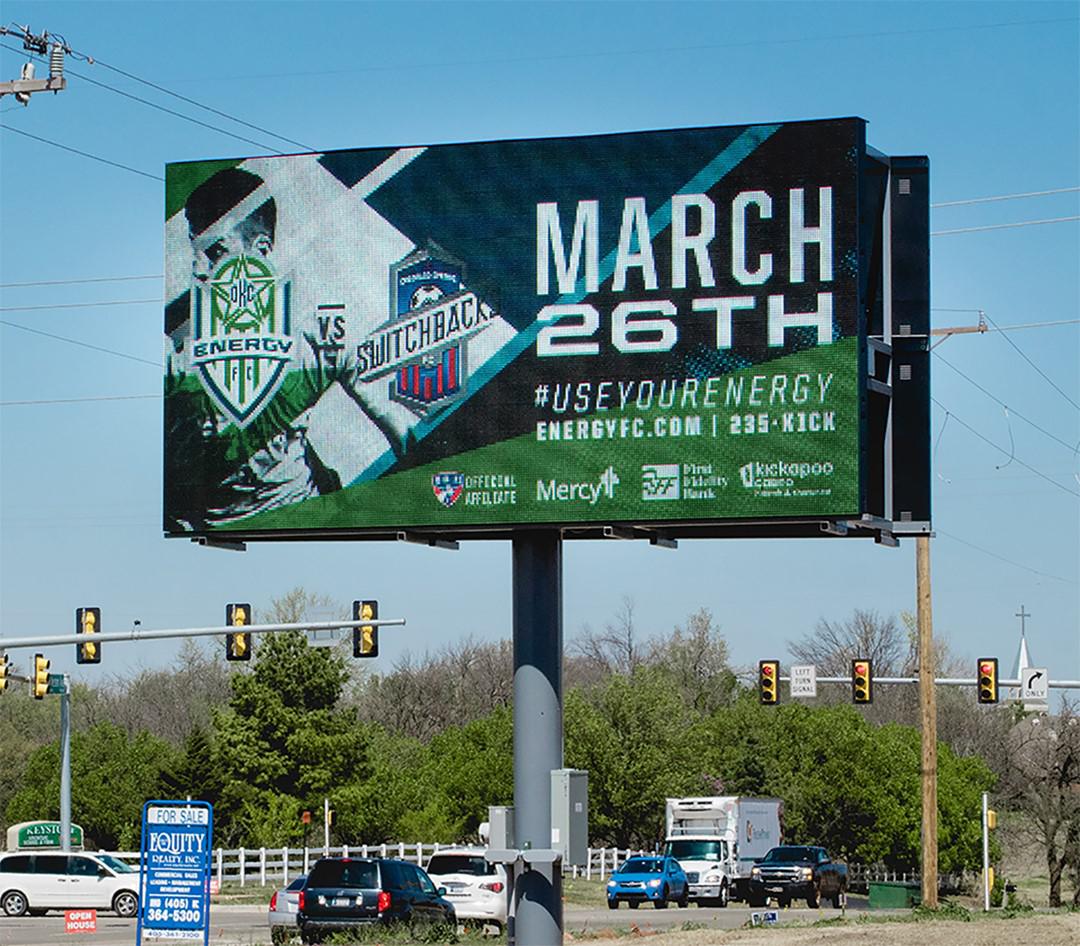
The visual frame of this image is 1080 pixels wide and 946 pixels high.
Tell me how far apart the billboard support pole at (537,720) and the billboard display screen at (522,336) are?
1019 millimetres

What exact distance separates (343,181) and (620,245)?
3.66 meters

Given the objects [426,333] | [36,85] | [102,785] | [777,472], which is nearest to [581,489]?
[777,472]

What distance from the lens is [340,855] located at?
65.2m

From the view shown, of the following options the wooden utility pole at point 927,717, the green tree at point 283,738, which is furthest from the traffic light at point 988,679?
the green tree at point 283,738

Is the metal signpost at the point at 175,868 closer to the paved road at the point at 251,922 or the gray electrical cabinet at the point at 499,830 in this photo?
the gray electrical cabinet at the point at 499,830

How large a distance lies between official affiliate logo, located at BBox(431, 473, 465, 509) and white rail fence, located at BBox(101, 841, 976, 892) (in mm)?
32370

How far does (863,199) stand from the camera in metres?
22.3

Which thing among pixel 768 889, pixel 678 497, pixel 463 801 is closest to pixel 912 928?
pixel 768 889

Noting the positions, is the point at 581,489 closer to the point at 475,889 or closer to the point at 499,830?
the point at 499,830

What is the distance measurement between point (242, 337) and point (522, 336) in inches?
144

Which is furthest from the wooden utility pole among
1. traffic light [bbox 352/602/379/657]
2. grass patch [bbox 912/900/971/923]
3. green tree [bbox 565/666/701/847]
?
green tree [bbox 565/666/701/847]

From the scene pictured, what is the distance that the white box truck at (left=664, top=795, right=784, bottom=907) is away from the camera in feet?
190

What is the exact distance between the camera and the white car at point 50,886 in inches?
1925

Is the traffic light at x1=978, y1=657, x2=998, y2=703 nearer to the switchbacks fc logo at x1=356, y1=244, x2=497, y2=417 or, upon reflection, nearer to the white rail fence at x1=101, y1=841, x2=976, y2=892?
the white rail fence at x1=101, y1=841, x2=976, y2=892
